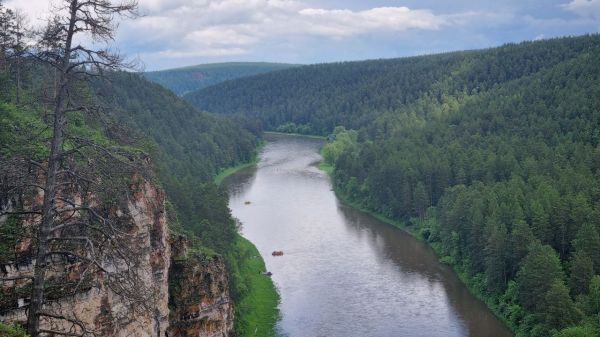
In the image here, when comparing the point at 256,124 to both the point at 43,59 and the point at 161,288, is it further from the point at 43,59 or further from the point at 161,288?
the point at 43,59

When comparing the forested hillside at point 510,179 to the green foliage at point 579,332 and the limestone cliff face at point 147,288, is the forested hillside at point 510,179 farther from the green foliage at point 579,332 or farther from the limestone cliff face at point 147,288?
the limestone cliff face at point 147,288

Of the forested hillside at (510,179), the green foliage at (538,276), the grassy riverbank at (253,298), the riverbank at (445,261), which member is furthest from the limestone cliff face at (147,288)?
the riverbank at (445,261)

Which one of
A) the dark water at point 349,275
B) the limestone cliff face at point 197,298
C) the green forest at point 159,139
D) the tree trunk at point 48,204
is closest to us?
the tree trunk at point 48,204

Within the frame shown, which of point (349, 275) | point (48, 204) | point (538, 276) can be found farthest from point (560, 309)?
point (48, 204)

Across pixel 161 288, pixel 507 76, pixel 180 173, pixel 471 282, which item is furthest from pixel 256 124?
pixel 161 288

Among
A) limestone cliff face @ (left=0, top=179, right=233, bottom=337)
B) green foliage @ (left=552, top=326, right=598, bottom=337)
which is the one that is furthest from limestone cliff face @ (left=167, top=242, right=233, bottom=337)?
green foliage @ (left=552, top=326, right=598, bottom=337)

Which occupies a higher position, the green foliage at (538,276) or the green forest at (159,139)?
the green forest at (159,139)
